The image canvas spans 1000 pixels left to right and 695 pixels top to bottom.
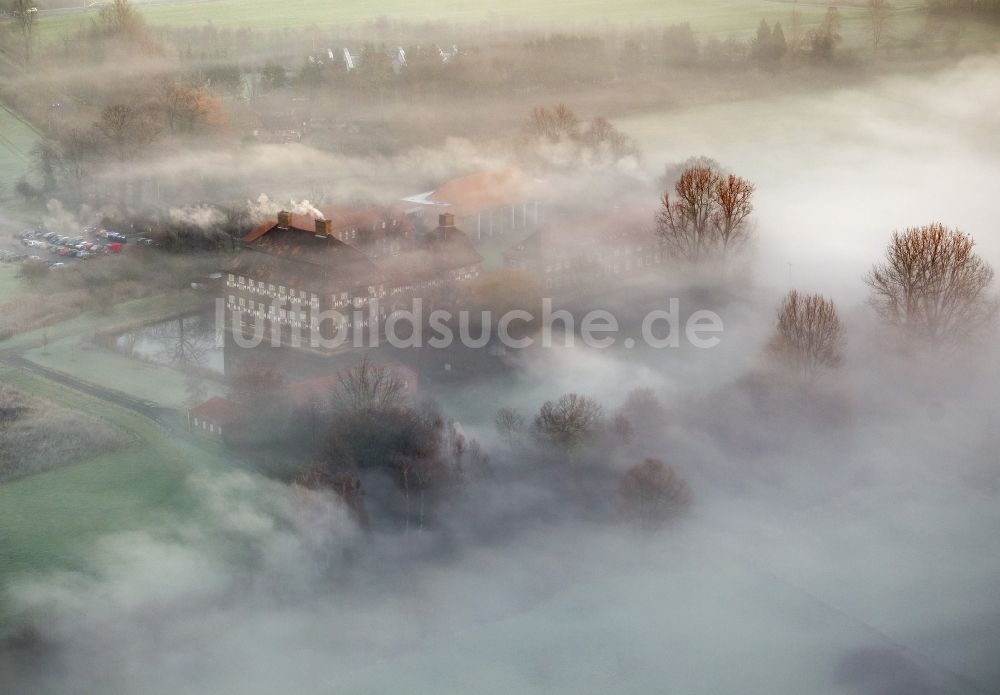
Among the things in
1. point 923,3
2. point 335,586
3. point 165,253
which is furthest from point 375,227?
point 923,3

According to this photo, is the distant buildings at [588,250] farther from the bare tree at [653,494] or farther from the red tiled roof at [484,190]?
the bare tree at [653,494]

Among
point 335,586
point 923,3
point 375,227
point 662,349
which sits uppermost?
point 923,3

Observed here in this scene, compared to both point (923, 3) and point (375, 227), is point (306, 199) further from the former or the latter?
point (923, 3)

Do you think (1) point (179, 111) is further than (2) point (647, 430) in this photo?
Yes

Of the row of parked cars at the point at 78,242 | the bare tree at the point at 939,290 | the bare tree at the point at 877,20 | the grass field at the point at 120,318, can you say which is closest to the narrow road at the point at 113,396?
the grass field at the point at 120,318

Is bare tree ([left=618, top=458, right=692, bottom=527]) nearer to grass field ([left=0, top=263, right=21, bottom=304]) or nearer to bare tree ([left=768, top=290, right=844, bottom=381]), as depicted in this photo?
bare tree ([left=768, top=290, right=844, bottom=381])

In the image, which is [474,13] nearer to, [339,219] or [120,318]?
[339,219]

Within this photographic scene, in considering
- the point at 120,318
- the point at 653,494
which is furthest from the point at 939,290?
the point at 120,318
